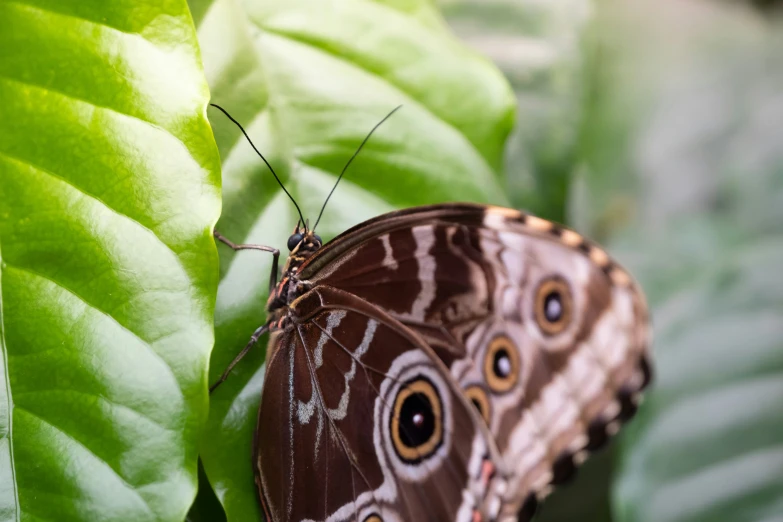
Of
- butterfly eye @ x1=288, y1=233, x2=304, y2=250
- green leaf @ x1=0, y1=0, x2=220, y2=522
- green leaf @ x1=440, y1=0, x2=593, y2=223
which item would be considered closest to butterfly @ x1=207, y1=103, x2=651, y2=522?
butterfly eye @ x1=288, y1=233, x2=304, y2=250

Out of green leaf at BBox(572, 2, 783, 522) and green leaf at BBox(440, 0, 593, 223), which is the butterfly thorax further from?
green leaf at BBox(572, 2, 783, 522)

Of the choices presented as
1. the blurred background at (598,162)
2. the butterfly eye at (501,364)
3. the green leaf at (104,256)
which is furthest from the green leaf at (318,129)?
the butterfly eye at (501,364)

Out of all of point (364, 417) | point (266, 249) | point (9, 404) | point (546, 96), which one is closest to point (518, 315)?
point (364, 417)

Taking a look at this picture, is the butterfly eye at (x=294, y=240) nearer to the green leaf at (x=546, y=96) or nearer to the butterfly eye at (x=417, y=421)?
the butterfly eye at (x=417, y=421)

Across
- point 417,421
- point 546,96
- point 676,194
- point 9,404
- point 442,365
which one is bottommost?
point 676,194

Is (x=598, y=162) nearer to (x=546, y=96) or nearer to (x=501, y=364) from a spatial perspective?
(x=546, y=96)

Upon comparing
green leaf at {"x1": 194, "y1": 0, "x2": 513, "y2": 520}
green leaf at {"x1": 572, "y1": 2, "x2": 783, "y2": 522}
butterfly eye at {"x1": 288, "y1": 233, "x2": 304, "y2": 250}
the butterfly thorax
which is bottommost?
green leaf at {"x1": 572, "y1": 2, "x2": 783, "y2": 522}

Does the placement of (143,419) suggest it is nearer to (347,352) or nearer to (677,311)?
(347,352)
